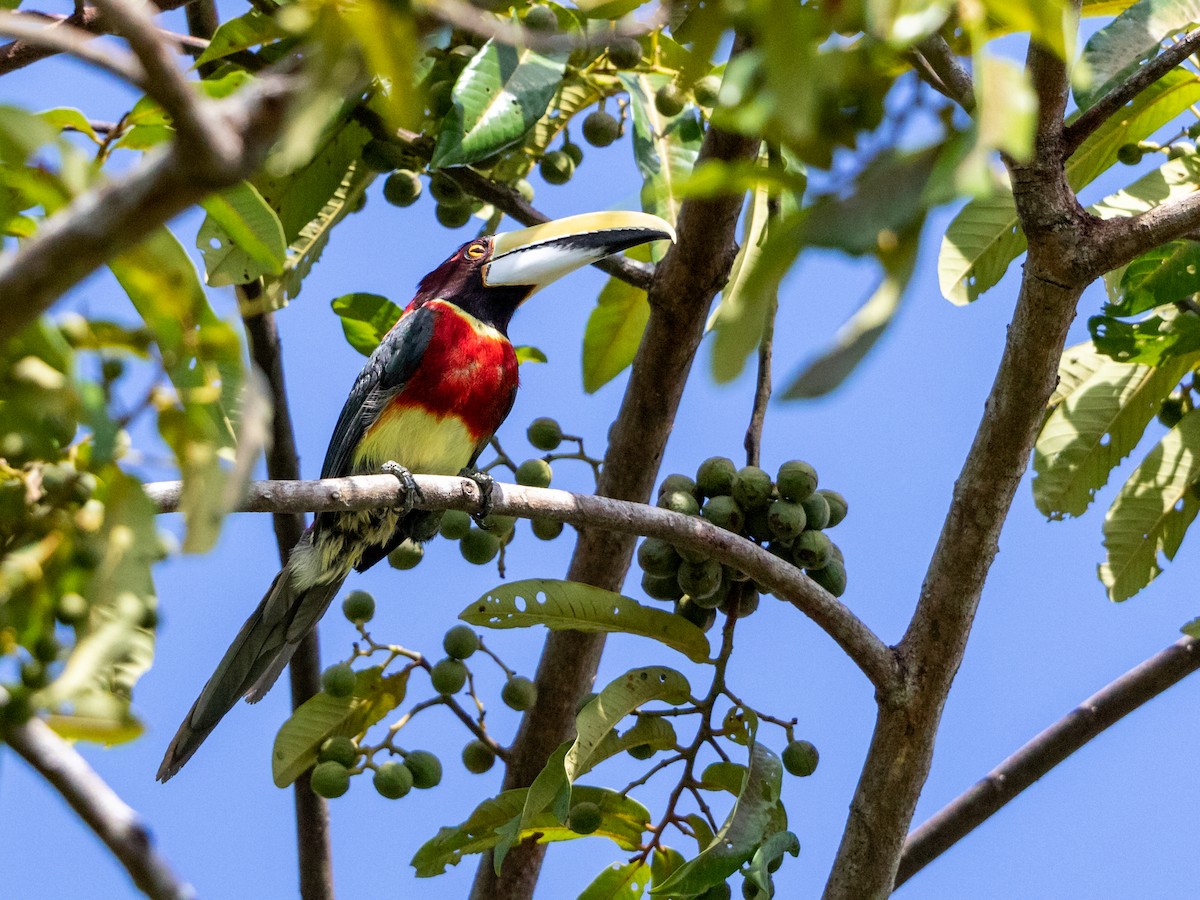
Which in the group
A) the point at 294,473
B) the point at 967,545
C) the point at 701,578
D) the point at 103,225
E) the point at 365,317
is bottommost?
the point at 103,225

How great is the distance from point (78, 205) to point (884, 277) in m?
0.64

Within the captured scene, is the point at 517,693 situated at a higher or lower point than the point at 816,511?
lower

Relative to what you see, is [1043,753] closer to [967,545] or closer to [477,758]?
[967,545]

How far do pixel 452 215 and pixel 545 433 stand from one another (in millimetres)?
687

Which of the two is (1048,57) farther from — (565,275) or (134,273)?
(565,275)

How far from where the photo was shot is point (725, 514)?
126 inches

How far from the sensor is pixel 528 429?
397 cm

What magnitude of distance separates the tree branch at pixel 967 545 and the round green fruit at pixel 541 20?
1108 millimetres

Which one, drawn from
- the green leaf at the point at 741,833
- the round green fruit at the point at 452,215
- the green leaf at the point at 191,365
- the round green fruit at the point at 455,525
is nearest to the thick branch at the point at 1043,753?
the green leaf at the point at 741,833

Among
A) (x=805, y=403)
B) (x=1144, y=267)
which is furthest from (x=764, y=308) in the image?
(x=1144, y=267)

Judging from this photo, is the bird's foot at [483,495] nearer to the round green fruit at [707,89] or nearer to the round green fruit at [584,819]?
the round green fruit at [584,819]

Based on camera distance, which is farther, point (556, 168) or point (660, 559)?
point (556, 168)

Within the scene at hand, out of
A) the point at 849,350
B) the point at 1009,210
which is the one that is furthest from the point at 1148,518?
the point at 849,350

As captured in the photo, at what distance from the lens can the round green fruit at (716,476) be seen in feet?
10.8
